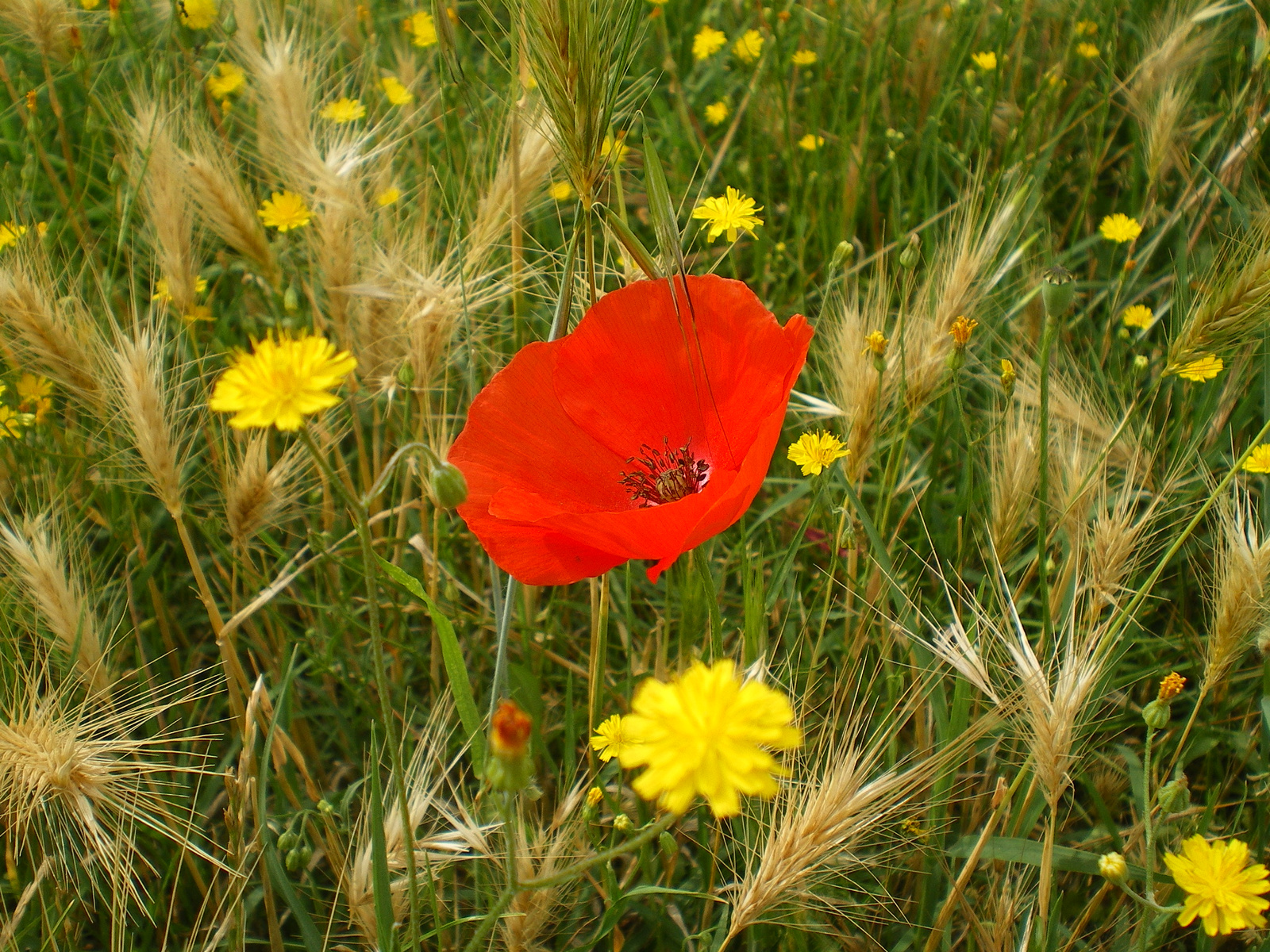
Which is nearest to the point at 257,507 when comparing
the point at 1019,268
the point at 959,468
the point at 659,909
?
the point at 659,909

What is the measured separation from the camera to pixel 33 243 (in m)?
1.92

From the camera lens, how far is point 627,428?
5.13ft

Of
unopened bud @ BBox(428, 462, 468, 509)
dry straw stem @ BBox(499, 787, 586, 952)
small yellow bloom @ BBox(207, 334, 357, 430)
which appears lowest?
dry straw stem @ BBox(499, 787, 586, 952)

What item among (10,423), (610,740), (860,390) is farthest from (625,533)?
(10,423)

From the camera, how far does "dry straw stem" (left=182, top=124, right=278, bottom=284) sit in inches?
77.9

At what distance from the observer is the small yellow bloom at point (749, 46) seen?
2.84 metres

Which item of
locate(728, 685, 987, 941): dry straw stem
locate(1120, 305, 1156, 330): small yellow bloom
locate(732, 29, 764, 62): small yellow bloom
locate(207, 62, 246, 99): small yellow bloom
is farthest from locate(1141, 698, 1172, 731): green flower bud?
locate(207, 62, 246, 99): small yellow bloom

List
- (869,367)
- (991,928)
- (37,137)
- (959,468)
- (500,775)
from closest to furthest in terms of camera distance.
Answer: (500,775) → (991,928) → (869,367) → (959,468) → (37,137)

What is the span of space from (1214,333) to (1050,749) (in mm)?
739

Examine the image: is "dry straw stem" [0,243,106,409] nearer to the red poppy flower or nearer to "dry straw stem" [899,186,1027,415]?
the red poppy flower

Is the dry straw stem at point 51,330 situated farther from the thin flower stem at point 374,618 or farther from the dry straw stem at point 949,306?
the dry straw stem at point 949,306

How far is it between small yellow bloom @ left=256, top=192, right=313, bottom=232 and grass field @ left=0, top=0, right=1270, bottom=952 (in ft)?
0.05

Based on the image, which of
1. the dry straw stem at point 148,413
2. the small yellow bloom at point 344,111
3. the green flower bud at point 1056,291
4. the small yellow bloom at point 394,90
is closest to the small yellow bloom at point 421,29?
the small yellow bloom at point 394,90

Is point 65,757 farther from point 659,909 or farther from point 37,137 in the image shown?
point 37,137
